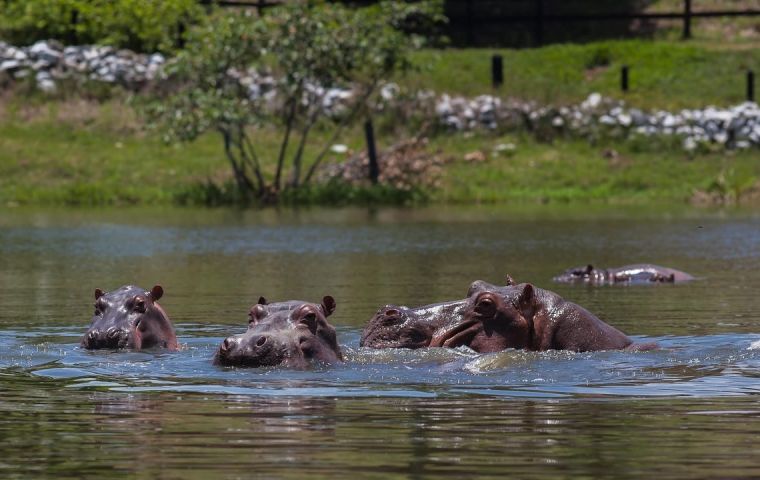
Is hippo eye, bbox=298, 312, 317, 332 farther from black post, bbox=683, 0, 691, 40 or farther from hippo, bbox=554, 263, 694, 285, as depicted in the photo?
black post, bbox=683, 0, 691, 40

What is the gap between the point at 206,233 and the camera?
26500mm

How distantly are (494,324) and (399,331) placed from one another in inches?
23.1

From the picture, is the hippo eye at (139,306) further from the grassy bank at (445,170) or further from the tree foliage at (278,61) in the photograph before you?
the grassy bank at (445,170)

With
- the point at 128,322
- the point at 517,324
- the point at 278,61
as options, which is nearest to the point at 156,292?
the point at 128,322

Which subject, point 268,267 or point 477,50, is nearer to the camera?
point 268,267

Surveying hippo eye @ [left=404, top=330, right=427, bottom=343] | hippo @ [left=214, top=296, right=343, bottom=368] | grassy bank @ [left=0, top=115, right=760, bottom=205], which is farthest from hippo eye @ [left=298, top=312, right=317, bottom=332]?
grassy bank @ [left=0, top=115, right=760, bottom=205]

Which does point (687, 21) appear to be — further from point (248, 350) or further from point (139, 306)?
point (248, 350)

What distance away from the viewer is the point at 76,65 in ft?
140

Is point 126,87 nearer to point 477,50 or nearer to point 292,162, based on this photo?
point 292,162

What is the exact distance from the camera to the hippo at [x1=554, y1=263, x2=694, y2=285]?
18.3 m

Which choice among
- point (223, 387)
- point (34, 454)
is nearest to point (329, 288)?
point (223, 387)

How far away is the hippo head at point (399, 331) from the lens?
1009 cm

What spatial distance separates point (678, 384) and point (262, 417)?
8.76ft

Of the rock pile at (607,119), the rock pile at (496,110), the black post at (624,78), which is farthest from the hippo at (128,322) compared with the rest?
the black post at (624,78)
